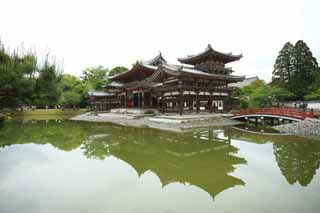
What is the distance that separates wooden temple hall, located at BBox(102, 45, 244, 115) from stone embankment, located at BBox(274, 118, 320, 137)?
348 inches

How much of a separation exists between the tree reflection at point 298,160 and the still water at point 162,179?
31 millimetres

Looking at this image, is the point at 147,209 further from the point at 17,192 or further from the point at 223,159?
the point at 223,159

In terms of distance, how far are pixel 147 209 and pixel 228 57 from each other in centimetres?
2664

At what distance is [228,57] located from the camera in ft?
90.4

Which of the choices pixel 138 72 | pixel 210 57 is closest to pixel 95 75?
pixel 138 72

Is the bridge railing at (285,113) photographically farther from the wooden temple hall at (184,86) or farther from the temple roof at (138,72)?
the temple roof at (138,72)

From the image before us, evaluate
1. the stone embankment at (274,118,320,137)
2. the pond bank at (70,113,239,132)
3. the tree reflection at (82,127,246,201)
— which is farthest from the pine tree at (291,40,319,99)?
the tree reflection at (82,127,246,201)

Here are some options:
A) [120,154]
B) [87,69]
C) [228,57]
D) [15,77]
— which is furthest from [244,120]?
[87,69]

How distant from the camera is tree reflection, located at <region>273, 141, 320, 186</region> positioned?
6.45 m

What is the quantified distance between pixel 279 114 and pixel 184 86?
889 centimetres

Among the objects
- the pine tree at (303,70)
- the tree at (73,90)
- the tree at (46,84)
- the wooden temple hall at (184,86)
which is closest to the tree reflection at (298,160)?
the wooden temple hall at (184,86)

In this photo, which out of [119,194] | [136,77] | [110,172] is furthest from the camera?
[136,77]

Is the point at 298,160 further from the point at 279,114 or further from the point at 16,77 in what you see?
the point at 16,77

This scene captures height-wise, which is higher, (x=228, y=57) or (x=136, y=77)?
(x=228, y=57)
